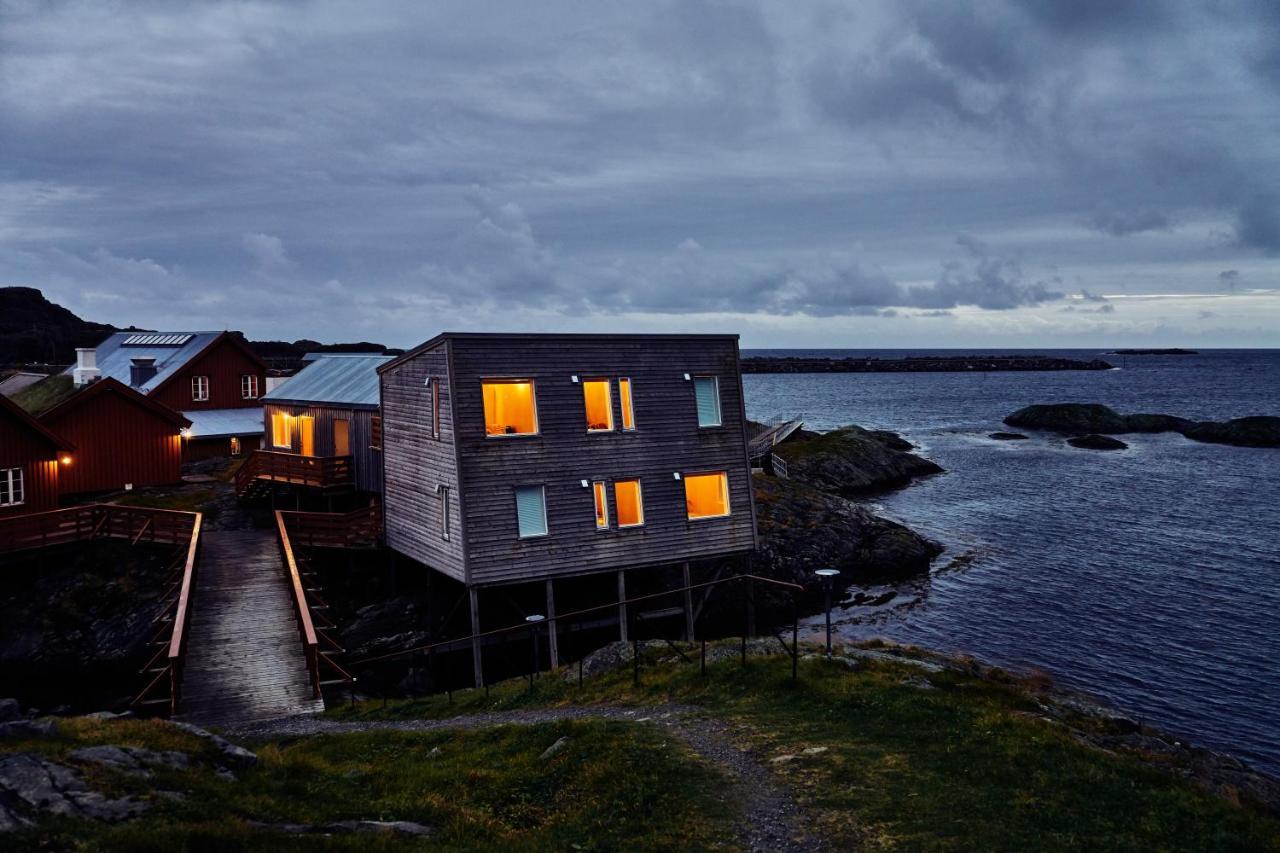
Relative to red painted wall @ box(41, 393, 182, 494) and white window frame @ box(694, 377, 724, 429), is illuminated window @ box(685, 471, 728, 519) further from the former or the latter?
red painted wall @ box(41, 393, 182, 494)

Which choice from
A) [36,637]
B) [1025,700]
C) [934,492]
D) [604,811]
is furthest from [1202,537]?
[36,637]

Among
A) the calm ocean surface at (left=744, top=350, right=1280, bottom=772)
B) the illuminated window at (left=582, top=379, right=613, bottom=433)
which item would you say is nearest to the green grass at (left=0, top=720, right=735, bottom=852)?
the illuminated window at (left=582, top=379, right=613, bottom=433)

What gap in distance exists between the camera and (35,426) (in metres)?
36.2

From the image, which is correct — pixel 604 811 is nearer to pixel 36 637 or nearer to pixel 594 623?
pixel 594 623

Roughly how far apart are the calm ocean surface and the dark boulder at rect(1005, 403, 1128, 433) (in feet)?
68.7

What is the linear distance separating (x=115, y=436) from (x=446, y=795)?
121ft

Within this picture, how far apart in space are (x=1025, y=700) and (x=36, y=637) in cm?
3274

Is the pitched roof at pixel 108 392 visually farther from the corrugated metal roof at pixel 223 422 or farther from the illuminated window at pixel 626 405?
the illuminated window at pixel 626 405

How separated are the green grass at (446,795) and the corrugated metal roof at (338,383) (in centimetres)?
2474

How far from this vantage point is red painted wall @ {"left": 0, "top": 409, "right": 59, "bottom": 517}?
35.6 metres

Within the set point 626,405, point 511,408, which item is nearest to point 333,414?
point 511,408

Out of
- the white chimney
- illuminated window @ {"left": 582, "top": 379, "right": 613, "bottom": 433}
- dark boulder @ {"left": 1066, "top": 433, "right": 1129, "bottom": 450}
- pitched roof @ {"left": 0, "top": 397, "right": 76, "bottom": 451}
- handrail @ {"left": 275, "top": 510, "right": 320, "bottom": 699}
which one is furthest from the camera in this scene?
dark boulder @ {"left": 1066, "top": 433, "right": 1129, "bottom": 450}

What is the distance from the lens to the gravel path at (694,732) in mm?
12102

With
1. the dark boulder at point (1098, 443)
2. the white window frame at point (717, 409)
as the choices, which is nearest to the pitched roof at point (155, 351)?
the white window frame at point (717, 409)
